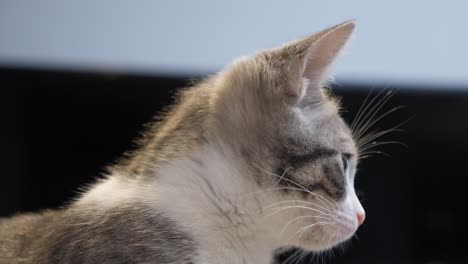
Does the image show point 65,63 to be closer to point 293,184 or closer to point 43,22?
point 43,22

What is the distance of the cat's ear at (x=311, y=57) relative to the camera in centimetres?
80

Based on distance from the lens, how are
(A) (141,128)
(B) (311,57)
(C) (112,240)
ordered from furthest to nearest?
1. (A) (141,128)
2. (B) (311,57)
3. (C) (112,240)

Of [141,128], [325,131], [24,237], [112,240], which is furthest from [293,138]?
[141,128]

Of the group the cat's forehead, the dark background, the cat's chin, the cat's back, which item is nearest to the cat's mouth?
the cat's chin

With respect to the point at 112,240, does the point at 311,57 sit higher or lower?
higher

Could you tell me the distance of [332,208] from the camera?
0.83 m

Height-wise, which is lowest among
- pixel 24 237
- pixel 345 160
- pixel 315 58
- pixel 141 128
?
pixel 141 128

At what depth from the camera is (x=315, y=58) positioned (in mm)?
843

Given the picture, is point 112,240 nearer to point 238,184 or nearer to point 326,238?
point 238,184

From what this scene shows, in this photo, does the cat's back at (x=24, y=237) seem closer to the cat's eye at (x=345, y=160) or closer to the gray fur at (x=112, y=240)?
the gray fur at (x=112, y=240)

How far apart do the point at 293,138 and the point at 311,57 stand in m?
0.14

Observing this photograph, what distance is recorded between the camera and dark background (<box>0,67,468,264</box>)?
4.78 feet

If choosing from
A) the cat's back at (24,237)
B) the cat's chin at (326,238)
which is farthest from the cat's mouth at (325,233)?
the cat's back at (24,237)

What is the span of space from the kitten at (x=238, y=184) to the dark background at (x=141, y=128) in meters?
0.57
